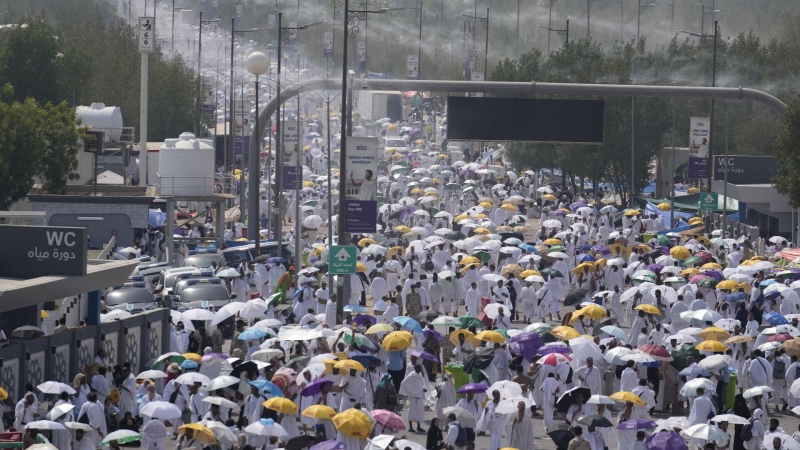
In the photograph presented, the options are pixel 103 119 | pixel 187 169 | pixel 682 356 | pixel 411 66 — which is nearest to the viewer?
pixel 682 356

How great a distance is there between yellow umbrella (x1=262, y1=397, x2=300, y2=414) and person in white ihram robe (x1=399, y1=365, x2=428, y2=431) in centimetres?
306

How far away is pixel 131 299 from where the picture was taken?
86.3ft

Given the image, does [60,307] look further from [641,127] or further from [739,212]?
[641,127]

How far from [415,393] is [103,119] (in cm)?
3288

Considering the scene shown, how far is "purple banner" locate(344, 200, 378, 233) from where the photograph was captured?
26406 mm

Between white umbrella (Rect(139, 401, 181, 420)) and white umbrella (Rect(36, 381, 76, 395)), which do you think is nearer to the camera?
white umbrella (Rect(139, 401, 181, 420))

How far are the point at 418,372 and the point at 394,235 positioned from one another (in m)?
20.6

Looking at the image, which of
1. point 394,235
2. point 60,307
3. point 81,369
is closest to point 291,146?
point 394,235

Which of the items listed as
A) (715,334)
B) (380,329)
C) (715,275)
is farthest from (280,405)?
(715,275)

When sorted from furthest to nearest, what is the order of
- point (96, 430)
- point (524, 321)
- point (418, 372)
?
point (524, 321), point (418, 372), point (96, 430)

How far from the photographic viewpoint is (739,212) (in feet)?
153

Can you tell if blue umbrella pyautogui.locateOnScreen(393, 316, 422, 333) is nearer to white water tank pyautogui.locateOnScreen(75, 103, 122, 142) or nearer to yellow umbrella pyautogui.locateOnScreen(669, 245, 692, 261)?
yellow umbrella pyautogui.locateOnScreen(669, 245, 692, 261)

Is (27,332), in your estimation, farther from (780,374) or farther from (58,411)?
(780,374)

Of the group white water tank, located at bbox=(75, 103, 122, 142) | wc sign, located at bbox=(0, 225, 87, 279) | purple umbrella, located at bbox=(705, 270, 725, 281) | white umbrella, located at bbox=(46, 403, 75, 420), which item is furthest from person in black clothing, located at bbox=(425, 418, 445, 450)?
white water tank, located at bbox=(75, 103, 122, 142)
